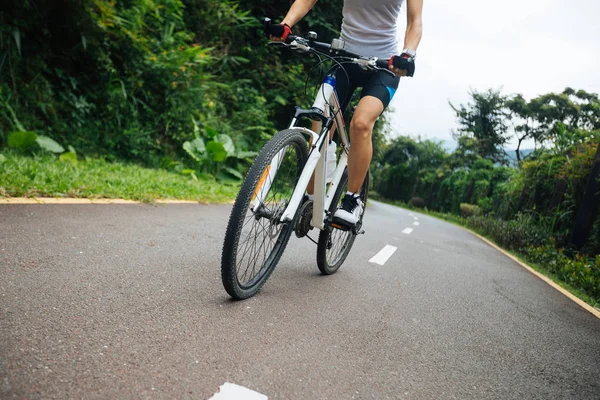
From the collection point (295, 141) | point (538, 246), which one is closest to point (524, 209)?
point (538, 246)

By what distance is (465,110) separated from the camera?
39156 mm

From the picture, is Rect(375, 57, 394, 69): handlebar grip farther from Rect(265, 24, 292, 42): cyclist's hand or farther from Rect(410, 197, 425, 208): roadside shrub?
Rect(410, 197, 425, 208): roadside shrub

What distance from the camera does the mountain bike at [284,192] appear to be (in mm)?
2043

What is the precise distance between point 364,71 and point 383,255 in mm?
2407

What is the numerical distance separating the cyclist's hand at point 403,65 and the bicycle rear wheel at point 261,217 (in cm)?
64

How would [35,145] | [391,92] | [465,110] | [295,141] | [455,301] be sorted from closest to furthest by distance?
[295,141] < [391,92] < [455,301] < [35,145] < [465,110]

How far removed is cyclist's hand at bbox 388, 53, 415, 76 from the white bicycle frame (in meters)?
0.48

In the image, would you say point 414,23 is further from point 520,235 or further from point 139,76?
point 520,235

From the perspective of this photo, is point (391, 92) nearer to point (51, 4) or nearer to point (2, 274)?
point (2, 274)

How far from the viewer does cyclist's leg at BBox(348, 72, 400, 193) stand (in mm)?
2734

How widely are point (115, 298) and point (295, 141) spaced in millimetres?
1230

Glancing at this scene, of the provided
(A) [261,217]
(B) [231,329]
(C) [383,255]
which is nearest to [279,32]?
(A) [261,217]

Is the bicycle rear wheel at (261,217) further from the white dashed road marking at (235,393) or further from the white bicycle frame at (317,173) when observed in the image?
the white dashed road marking at (235,393)

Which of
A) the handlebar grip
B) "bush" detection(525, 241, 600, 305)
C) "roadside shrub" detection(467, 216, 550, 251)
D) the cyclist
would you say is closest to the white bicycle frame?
the cyclist
